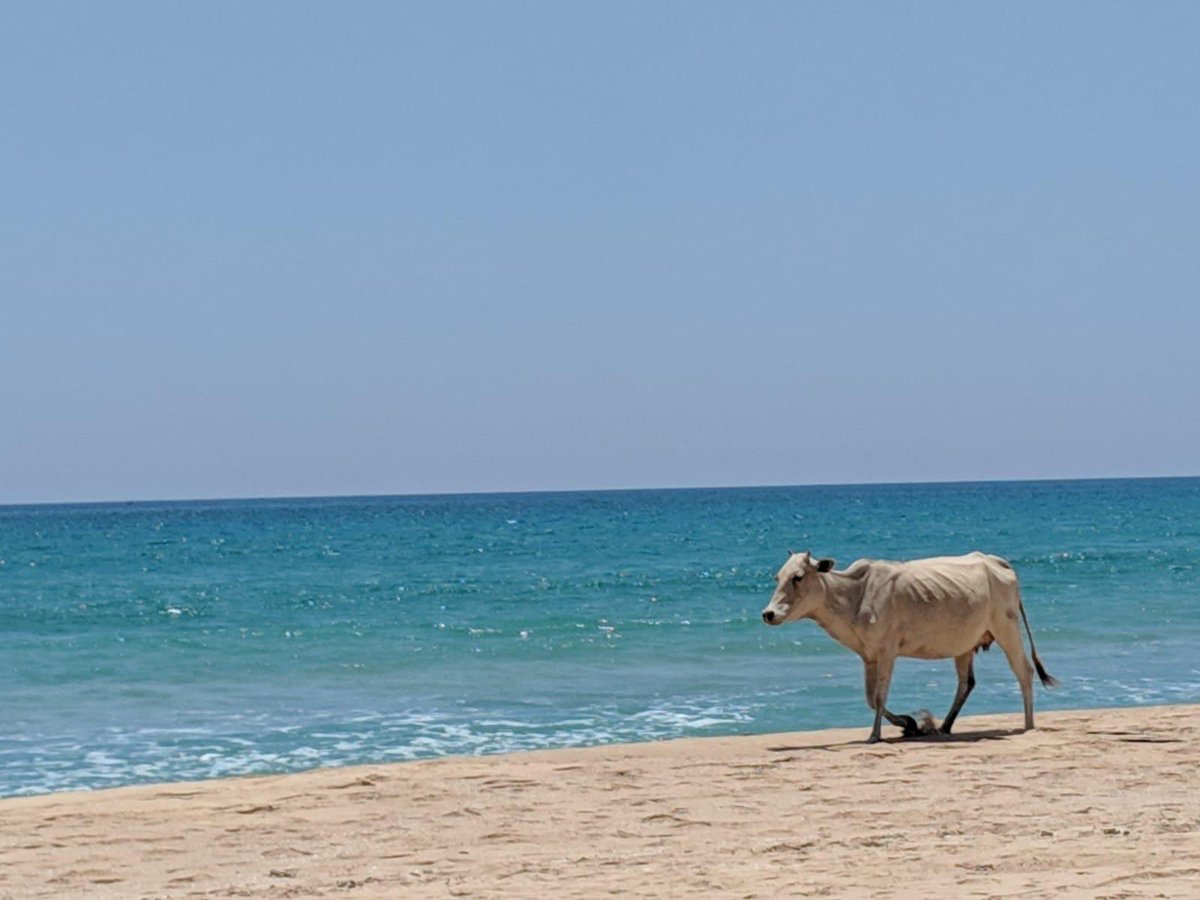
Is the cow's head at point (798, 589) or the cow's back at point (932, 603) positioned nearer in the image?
the cow's head at point (798, 589)

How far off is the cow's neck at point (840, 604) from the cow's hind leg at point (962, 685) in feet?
3.23

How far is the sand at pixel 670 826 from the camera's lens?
7.57m

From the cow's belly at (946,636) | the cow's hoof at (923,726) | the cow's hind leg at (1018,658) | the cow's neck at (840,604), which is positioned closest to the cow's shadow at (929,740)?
the cow's hoof at (923,726)

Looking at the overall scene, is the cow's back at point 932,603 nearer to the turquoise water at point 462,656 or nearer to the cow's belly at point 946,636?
the cow's belly at point 946,636

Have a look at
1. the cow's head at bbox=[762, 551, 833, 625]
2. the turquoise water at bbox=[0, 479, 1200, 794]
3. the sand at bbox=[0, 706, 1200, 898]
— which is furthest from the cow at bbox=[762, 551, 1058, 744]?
the turquoise water at bbox=[0, 479, 1200, 794]

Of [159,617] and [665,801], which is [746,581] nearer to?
[159,617]

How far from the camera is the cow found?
12289 millimetres

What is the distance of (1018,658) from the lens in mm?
13266

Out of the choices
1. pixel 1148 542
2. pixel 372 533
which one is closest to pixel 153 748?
pixel 1148 542

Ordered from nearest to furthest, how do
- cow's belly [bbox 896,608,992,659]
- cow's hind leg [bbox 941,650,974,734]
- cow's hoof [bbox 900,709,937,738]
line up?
cow's belly [bbox 896,608,992,659], cow's hoof [bbox 900,709,937,738], cow's hind leg [bbox 941,650,974,734]

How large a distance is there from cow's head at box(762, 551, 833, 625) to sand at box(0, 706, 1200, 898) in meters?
0.96

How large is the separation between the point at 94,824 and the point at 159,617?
65.5ft

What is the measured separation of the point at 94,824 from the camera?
9.76 metres

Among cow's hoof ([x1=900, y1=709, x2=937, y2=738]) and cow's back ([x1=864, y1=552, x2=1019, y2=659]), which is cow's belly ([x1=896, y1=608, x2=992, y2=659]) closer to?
cow's back ([x1=864, y1=552, x2=1019, y2=659])
